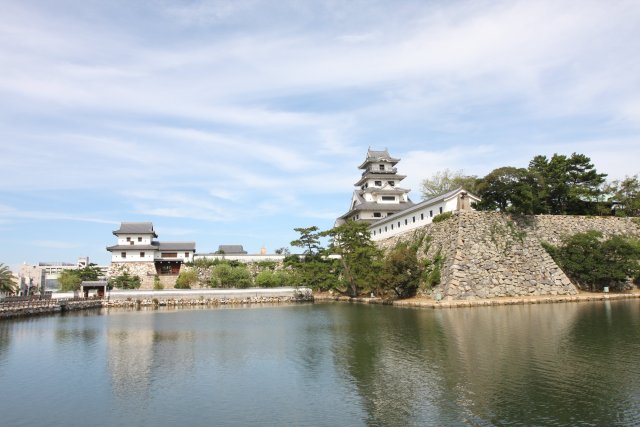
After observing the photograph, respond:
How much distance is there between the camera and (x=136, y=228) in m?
52.1

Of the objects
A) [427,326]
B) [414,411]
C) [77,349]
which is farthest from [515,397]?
[77,349]

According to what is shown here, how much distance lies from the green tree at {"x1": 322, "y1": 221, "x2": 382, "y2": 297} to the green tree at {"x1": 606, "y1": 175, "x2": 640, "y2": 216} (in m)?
23.8

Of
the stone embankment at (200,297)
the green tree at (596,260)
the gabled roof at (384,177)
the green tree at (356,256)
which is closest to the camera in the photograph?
the green tree at (596,260)

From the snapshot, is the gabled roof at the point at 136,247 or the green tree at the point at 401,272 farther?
the gabled roof at the point at 136,247

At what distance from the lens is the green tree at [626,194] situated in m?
43.9

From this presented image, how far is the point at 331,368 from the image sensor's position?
14445 mm

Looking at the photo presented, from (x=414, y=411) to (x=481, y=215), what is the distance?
27464mm

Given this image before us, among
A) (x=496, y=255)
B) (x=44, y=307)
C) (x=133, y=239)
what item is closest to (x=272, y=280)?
(x=133, y=239)

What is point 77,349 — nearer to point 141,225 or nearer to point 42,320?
point 42,320

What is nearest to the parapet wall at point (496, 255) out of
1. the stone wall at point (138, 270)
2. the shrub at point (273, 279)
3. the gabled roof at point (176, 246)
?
the shrub at point (273, 279)

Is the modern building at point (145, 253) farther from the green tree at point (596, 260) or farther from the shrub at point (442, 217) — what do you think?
the green tree at point (596, 260)

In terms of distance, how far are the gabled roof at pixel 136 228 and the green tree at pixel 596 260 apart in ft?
130

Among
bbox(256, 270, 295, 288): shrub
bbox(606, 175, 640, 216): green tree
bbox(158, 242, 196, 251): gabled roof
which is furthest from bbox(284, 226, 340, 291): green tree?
bbox(606, 175, 640, 216): green tree

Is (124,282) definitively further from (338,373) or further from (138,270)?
(338,373)
